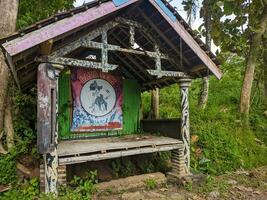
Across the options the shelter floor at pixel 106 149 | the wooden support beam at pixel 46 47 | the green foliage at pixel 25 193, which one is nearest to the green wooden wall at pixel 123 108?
the shelter floor at pixel 106 149

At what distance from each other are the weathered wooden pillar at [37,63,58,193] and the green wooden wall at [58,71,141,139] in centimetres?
192

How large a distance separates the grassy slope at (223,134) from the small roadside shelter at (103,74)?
195 cm

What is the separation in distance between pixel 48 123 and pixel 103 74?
10.1 ft

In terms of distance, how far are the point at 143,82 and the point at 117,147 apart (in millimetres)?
2972

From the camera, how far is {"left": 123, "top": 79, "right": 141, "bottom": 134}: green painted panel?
822 cm

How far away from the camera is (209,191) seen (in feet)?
22.1

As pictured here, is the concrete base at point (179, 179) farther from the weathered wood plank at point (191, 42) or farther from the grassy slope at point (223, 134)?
the weathered wood plank at point (191, 42)

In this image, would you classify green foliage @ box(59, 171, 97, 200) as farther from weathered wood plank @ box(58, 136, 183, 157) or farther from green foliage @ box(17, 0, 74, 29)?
green foliage @ box(17, 0, 74, 29)

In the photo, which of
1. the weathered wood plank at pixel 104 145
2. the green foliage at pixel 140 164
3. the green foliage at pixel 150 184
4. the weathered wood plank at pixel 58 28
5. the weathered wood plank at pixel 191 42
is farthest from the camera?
the green foliage at pixel 140 164

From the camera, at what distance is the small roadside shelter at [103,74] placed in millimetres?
5055

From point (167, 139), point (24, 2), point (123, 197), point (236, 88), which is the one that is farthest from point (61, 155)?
point (236, 88)

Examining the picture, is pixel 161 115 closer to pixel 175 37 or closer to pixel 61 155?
pixel 175 37

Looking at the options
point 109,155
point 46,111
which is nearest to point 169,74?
point 109,155

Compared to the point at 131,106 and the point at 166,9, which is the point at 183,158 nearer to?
the point at 131,106
